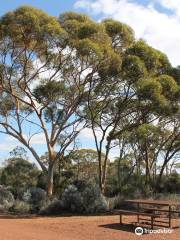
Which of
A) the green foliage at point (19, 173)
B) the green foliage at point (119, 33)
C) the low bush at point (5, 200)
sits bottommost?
the low bush at point (5, 200)

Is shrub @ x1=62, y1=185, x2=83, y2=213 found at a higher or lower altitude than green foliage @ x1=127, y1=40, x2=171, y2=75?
lower

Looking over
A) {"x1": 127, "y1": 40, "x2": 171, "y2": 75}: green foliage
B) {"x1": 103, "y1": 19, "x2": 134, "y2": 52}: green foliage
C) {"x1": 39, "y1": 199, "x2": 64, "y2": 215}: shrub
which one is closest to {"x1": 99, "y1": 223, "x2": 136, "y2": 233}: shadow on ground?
{"x1": 39, "y1": 199, "x2": 64, "y2": 215}: shrub

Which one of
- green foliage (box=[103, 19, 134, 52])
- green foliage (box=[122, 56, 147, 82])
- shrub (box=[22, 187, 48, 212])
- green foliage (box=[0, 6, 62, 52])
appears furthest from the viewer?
green foliage (box=[103, 19, 134, 52])

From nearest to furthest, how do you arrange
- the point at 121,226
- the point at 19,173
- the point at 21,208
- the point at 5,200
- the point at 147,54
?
the point at 121,226, the point at 21,208, the point at 5,200, the point at 147,54, the point at 19,173

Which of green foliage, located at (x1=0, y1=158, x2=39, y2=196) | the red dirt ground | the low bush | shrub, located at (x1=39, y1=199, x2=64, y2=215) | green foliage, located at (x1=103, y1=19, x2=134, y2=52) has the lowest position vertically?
→ the red dirt ground

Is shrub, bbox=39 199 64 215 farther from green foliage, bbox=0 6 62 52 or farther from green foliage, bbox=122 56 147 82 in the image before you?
green foliage, bbox=0 6 62 52

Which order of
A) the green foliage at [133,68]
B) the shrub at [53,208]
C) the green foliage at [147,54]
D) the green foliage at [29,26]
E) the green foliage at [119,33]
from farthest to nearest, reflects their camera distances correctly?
the green foliage at [119,33]
the green foliage at [147,54]
the green foliage at [133,68]
the green foliage at [29,26]
the shrub at [53,208]

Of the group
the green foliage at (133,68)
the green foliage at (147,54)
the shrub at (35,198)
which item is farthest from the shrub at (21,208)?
the green foliage at (147,54)

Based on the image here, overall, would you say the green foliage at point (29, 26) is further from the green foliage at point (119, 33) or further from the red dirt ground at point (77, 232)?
the red dirt ground at point (77, 232)

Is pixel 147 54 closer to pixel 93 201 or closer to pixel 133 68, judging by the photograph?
pixel 133 68

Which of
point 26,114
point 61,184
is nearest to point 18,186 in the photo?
point 61,184

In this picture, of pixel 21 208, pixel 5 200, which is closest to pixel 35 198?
pixel 21 208

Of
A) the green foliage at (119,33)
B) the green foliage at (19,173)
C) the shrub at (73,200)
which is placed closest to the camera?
the shrub at (73,200)

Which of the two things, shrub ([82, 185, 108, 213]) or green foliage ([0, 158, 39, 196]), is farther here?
green foliage ([0, 158, 39, 196])
